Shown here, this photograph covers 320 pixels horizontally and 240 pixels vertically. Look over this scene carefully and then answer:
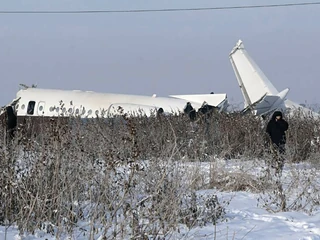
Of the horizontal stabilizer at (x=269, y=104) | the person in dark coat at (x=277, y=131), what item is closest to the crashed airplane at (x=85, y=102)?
→ the horizontal stabilizer at (x=269, y=104)

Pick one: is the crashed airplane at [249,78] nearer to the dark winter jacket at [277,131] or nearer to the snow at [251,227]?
the dark winter jacket at [277,131]

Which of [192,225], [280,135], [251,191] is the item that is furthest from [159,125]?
[192,225]

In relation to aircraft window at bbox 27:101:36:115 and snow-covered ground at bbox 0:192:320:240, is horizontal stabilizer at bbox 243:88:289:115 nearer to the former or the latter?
aircraft window at bbox 27:101:36:115

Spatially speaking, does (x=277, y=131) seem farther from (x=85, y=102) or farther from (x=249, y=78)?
(x=249, y=78)

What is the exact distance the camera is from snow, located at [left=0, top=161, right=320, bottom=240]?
5.96 metres

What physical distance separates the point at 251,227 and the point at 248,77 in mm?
23122

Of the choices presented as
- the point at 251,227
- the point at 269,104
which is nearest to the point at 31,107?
the point at 269,104

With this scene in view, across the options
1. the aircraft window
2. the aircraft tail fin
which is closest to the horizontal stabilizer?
the aircraft tail fin

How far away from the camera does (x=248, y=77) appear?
1160 inches

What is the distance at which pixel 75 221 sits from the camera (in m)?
6.22

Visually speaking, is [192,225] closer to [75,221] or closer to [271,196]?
[75,221]

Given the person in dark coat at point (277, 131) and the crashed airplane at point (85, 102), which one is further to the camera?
the crashed airplane at point (85, 102)

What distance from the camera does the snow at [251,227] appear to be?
19.5 ft

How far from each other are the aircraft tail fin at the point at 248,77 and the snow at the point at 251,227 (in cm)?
2032
